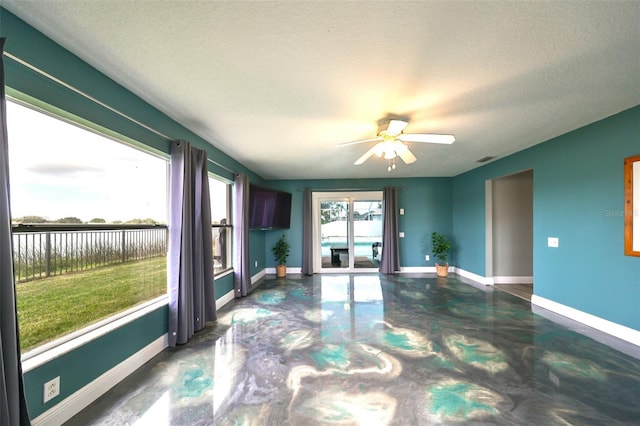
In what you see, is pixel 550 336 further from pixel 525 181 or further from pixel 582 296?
pixel 525 181

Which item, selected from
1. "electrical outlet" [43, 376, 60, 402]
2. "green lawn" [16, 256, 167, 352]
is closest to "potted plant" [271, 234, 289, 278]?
"green lawn" [16, 256, 167, 352]

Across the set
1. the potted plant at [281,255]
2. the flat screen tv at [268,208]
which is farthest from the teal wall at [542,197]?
the potted plant at [281,255]

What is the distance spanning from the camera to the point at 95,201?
1.99 m

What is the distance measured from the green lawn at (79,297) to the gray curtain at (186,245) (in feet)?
0.95

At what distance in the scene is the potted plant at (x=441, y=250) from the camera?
5734mm

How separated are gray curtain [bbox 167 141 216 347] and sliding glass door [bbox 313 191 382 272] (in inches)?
145

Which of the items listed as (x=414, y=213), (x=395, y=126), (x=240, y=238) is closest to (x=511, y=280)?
(x=414, y=213)

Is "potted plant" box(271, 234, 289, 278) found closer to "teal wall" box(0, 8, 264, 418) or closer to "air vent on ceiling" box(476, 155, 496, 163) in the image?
"teal wall" box(0, 8, 264, 418)

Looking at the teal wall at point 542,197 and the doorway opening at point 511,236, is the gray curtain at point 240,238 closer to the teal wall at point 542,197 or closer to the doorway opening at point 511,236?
the teal wall at point 542,197

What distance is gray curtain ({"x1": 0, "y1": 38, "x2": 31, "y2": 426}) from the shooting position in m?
1.17

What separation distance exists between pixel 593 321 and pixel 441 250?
3043mm

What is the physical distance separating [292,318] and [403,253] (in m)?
3.87

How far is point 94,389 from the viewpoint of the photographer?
1.77 metres

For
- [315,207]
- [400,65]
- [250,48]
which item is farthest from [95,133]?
[315,207]
